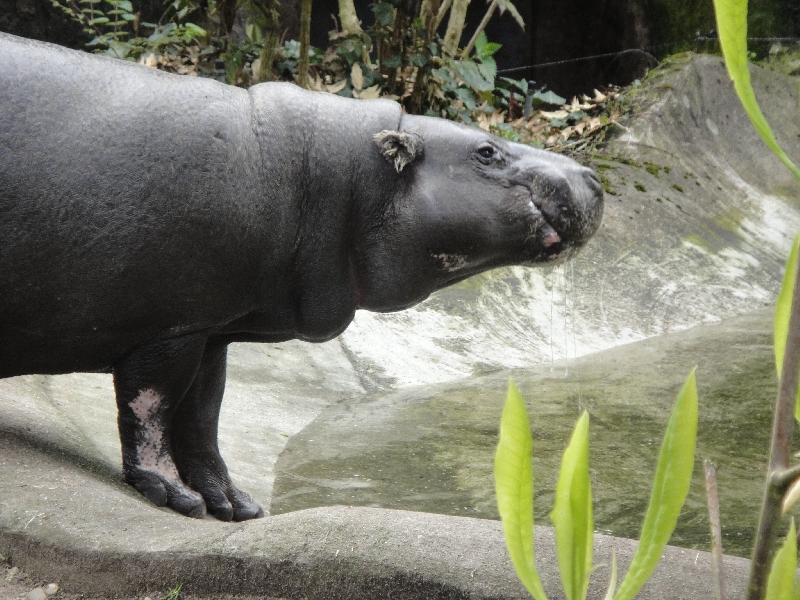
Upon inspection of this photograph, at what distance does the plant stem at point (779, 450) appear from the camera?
85cm

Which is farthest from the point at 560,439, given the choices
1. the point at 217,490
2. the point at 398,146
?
the point at 398,146

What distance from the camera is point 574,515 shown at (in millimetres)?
1093

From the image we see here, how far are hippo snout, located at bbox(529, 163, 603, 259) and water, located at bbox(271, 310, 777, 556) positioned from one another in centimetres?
91

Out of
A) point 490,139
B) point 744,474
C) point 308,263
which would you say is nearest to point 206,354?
point 308,263

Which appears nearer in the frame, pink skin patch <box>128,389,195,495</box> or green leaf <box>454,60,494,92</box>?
pink skin patch <box>128,389,195,495</box>

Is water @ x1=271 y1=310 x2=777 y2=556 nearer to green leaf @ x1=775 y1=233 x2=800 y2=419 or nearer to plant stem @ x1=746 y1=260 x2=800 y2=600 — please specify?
green leaf @ x1=775 y1=233 x2=800 y2=419

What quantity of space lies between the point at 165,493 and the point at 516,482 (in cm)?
212

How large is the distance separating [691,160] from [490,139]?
558 cm

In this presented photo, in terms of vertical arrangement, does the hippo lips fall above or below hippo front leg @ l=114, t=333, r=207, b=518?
above

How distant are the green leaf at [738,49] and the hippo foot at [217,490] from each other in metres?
2.55

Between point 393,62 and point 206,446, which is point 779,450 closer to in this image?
point 206,446

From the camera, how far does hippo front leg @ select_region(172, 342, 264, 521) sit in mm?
3203

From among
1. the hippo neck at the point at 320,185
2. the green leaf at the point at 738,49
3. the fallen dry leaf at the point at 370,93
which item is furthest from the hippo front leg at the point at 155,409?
the fallen dry leaf at the point at 370,93

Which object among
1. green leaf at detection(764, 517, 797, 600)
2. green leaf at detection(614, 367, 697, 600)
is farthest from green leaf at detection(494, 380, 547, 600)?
green leaf at detection(764, 517, 797, 600)
